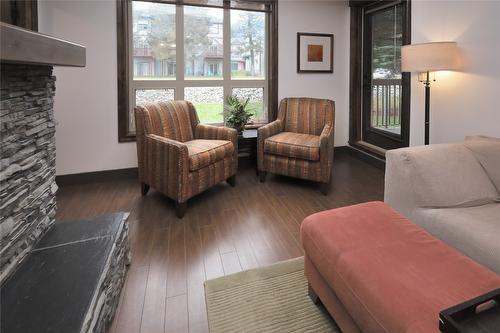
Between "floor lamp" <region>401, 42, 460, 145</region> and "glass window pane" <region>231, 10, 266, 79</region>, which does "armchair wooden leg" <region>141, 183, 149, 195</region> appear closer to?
"glass window pane" <region>231, 10, 266, 79</region>

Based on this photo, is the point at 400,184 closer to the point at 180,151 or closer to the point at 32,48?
the point at 180,151

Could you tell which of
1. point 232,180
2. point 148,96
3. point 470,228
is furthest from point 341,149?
point 470,228

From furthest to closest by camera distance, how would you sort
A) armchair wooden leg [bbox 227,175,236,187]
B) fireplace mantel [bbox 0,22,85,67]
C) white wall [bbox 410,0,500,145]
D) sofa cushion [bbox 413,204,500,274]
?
armchair wooden leg [bbox 227,175,236,187] → white wall [bbox 410,0,500,145] → sofa cushion [bbox 413,204,500,274] → fireplace mantel [bbox 0,22,85,67]

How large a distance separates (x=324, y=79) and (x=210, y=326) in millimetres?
3655

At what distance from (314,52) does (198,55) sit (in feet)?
5.01

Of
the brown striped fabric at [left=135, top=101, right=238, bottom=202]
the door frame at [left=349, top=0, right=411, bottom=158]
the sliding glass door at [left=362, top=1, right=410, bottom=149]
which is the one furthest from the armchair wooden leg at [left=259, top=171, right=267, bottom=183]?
the sliding glass door at [left=362, top=1, right=410, bottom=149]

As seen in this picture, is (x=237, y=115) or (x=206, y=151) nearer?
(x=206, y=151)

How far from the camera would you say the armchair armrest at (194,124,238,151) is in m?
3.23

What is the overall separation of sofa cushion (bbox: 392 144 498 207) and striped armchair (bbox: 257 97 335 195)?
1256mm

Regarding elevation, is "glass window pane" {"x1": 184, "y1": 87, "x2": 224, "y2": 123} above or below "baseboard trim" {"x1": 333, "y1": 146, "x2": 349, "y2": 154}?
above

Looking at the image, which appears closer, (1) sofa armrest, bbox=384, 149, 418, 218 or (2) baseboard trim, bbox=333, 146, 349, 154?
(1) sofa armrest, bbox=384, 149, 418, 218

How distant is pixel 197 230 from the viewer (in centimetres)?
241

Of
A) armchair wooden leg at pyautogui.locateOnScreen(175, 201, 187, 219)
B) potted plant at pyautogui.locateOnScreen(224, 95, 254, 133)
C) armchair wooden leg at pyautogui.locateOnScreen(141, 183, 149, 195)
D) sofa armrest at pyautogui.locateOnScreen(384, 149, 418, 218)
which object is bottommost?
armchair wooden leg at pyautogui.locateOnScreen(175, 201, 187, 219)

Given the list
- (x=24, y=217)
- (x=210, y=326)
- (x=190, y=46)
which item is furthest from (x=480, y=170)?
(x=190, y=46)
